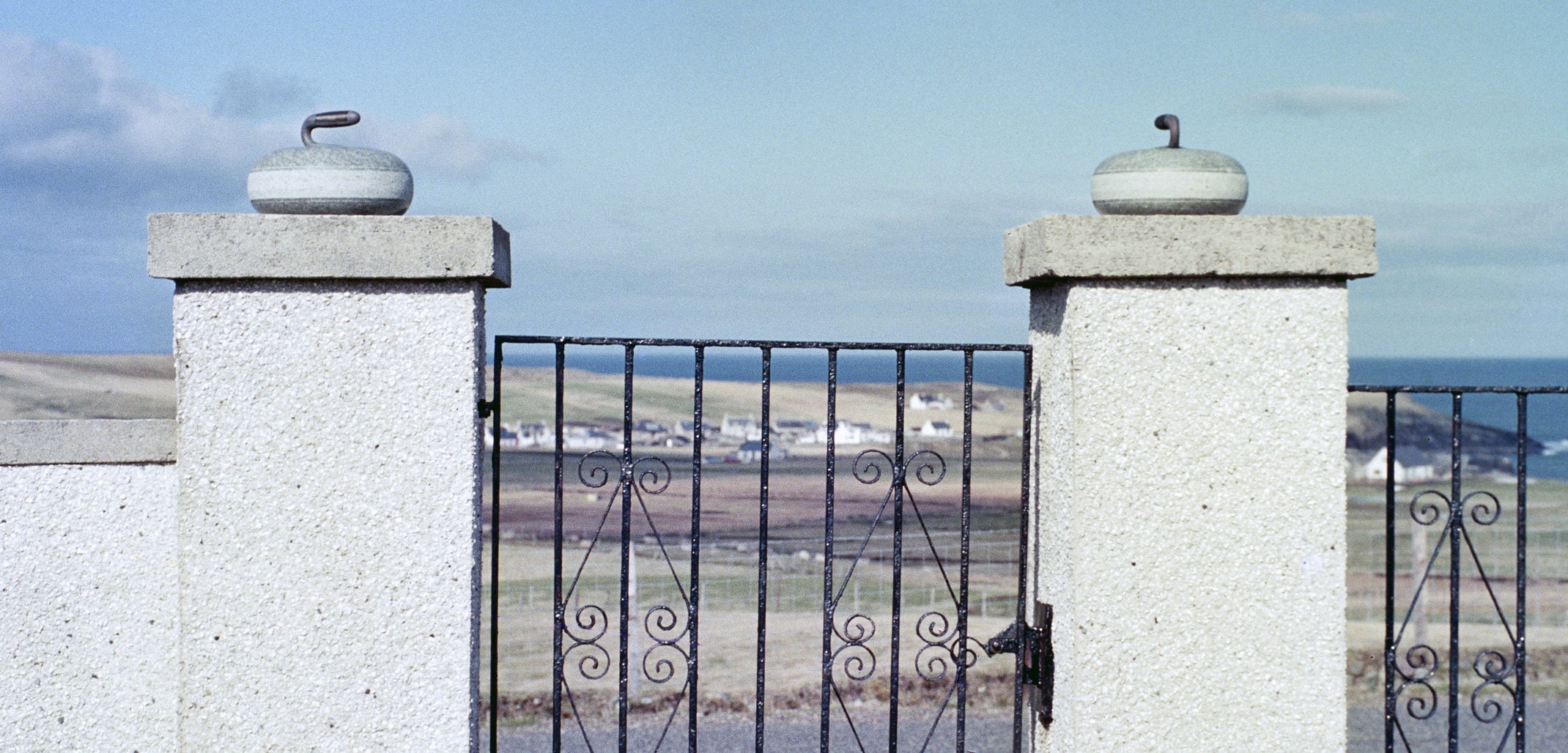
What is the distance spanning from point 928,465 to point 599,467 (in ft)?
3.57

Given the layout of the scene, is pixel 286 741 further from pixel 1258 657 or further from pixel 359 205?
pixel 1258 657

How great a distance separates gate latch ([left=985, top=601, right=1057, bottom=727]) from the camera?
3.52 meters

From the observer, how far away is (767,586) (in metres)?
6.78

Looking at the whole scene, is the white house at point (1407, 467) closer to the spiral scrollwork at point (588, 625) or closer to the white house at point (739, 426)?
the white house at point (739, 426)

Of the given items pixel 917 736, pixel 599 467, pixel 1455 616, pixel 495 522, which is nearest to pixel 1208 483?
pixel 1455 616

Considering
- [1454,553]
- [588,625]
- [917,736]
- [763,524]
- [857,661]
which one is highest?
[763,524]

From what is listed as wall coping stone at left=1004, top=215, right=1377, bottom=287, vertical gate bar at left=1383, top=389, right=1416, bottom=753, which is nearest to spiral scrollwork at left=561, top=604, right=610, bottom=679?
wall coping stone at left=1004, top=215, right=1377, bottom=287

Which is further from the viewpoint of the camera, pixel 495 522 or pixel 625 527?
pixel 625 527

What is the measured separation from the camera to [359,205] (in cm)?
322

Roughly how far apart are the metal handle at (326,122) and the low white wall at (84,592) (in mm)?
1076

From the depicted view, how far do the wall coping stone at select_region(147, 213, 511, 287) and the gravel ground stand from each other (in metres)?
5.62

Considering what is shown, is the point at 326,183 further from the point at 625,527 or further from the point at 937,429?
the point at 937,429

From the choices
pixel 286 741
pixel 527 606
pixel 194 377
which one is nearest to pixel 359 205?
pixel 194 377

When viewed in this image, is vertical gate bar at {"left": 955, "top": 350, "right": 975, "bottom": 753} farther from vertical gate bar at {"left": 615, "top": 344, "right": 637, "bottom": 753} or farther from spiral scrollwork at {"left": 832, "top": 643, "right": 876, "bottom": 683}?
vertical gate bar at {"left": 615, "top": 344, "right": 637, "bottom": 753}
